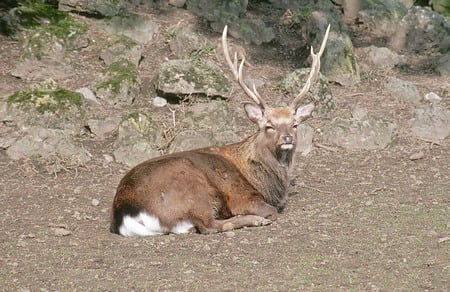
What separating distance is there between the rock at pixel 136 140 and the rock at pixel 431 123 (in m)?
2.62

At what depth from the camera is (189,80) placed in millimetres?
9398

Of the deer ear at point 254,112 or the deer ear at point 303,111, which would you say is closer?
the deer ear at point 254,112

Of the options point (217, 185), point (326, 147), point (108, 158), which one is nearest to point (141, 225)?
point (217, 185)

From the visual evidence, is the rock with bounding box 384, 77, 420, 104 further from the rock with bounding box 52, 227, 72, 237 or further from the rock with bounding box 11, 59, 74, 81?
the rock with bounding box 52, 227, 72, 237

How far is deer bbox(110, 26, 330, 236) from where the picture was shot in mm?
6438

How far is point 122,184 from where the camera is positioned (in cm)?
665

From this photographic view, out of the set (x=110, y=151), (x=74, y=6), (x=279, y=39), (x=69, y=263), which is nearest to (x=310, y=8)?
(x=279, y=39)

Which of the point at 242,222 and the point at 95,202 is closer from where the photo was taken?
the point at 242,222

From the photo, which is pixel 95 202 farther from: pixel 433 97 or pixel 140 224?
pixel 433 97

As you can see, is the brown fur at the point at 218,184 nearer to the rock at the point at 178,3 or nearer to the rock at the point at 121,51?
the rock at the point at 121,51

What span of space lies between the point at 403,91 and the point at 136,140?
3.19 meters

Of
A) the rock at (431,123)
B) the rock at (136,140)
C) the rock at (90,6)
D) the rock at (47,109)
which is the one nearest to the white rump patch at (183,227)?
the rock at (136,140)

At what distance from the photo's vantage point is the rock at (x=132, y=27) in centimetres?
1048

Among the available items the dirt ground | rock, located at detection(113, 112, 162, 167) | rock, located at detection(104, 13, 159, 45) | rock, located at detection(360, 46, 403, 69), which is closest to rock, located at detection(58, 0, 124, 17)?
rock, located at detection(104, 13, 159, 45)
